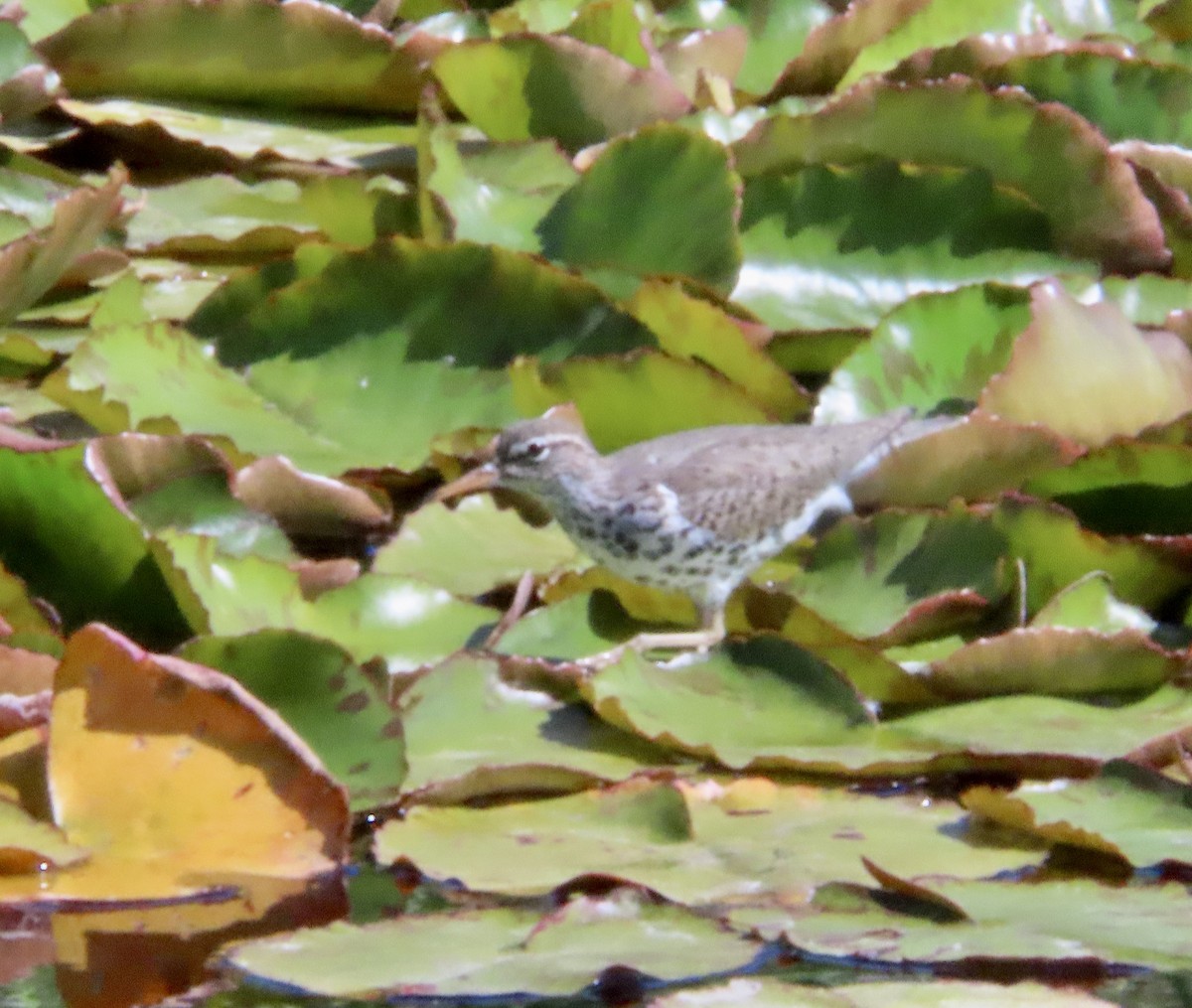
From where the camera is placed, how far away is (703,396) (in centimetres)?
406

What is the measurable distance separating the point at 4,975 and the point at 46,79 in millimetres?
2810

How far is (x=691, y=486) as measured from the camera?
4.16m

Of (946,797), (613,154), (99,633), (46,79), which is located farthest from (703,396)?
(46,79)

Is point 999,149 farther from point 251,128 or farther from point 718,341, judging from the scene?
point 251,128

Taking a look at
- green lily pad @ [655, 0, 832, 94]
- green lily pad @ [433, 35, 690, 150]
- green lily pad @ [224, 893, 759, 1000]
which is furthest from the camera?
green lily pad @ [655, 0, 832, 94]

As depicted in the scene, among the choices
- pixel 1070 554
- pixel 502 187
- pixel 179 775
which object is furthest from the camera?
pixel 502 187

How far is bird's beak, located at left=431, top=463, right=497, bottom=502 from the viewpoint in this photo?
401 cm

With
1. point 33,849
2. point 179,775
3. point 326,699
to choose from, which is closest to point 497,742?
point 326,699

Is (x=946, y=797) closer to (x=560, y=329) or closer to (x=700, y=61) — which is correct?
(x=560, y=329)

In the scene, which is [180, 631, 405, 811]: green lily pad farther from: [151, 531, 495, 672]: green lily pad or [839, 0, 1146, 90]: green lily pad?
[839, 0, 1146, 90]: green lily pad

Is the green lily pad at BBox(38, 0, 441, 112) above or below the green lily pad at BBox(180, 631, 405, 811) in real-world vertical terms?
above

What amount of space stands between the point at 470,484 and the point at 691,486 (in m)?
0.44

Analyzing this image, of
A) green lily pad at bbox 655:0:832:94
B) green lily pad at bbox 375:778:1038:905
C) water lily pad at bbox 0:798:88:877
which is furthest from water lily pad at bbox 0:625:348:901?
green lily pad at bbox 655:0:832:94

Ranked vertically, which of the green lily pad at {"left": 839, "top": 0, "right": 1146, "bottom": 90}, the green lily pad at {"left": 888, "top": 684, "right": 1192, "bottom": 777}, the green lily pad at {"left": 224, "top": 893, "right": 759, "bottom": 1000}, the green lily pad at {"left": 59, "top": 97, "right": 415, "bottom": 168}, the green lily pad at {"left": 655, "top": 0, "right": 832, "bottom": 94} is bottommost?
the green lily pad at {"left": 888, "top": 684, "right": 1192, "bottom": 777}
